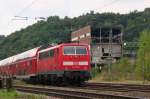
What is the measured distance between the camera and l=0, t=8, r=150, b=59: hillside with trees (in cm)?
8825

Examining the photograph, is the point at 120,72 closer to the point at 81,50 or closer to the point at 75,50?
the point at 81,50

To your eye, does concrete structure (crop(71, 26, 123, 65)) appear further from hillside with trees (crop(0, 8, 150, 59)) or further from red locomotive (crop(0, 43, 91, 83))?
red locomotive (crop(0, 43, 91, 83))

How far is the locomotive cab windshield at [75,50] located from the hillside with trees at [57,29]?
1609 cm

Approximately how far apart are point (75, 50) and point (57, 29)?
5409 centimetres

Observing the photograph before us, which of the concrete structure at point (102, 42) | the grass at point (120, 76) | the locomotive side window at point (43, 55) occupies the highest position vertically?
the concrete structure at point (102, 42)

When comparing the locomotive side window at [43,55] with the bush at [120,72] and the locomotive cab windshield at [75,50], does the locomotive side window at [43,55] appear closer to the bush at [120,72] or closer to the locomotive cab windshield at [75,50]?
the locomotive cab windshield at [75,50]

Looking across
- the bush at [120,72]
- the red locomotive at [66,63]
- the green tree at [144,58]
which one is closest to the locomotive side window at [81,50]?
the red locomotive at [66,63]

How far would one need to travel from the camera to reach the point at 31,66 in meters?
46.4

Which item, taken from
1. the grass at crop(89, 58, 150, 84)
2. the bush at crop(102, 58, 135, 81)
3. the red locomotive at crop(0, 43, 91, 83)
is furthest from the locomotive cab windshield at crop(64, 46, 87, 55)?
the bush at crop(102, 58, 135, 81)

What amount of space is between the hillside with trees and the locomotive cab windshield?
16.1 m

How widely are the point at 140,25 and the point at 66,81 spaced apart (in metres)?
111

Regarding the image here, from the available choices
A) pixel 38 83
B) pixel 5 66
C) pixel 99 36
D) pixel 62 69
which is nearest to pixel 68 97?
pixel 62 69

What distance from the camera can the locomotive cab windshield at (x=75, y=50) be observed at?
3559 cm

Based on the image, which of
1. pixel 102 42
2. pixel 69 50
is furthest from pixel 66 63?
pixel 102 42
